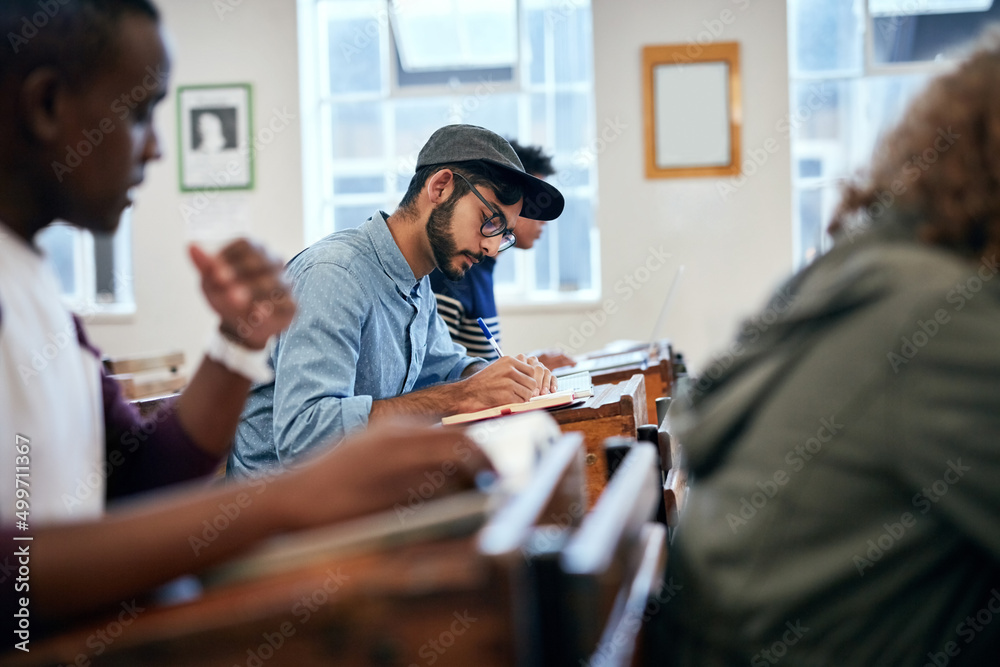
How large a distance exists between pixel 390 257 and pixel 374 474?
50.6 inches

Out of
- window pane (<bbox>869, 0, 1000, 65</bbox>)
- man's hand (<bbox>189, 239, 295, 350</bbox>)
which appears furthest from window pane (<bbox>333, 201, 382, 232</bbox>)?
man's hand (<bbox>189, 239, 295, 350</bbox>)

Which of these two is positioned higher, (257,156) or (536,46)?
(536,46)

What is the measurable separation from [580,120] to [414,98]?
102 centimetres

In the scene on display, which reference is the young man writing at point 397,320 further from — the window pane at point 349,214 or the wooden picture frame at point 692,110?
the window pane at point 349,214

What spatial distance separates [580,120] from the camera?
209 inches

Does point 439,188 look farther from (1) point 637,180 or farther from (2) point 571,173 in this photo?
(2) point 571,173

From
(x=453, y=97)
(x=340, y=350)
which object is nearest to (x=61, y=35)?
→ (x=340, y=350)

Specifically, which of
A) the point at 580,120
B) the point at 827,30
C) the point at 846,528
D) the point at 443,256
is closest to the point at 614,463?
the point at 846,528

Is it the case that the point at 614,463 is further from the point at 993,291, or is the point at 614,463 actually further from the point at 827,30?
the point at 827,30

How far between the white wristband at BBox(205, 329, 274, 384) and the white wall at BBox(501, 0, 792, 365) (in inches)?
172

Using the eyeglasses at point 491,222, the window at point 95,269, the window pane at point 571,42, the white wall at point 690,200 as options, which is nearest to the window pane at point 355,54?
the window pane at point 571,42

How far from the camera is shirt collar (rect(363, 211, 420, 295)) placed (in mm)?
1867

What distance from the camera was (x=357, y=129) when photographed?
548cm

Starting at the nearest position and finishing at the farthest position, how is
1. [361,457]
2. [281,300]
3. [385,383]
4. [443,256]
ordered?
[361,457] < [281,300] < [385,383] < [443,256]
